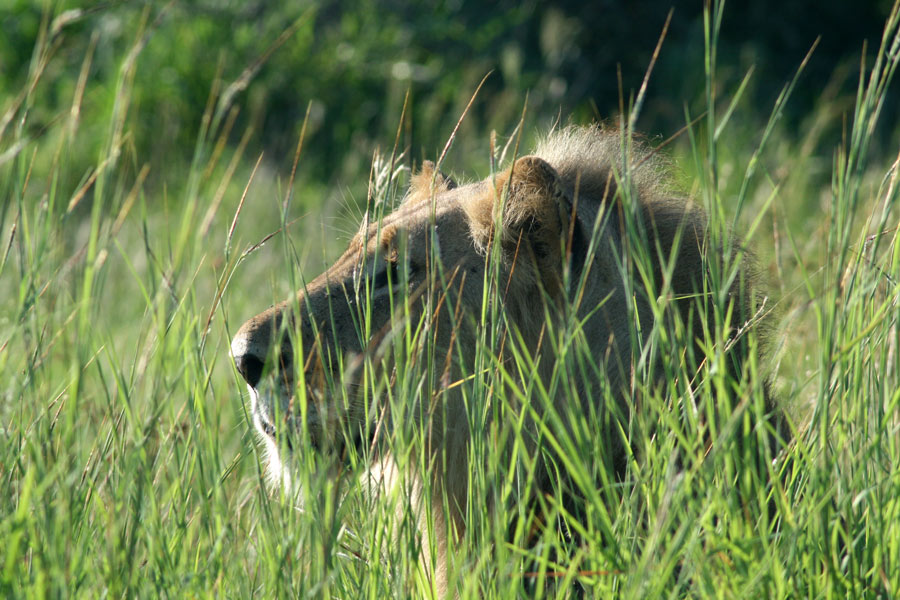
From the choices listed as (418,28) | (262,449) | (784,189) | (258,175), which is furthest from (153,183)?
(262,449)

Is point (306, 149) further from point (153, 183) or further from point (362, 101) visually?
point (153, 183)

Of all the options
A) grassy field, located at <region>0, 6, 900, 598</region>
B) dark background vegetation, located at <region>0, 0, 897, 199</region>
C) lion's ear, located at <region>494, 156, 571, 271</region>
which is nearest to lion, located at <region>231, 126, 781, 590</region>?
lion's ear, located at <region>494, 156, 571, 271</region>

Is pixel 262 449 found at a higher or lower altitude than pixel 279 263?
higher

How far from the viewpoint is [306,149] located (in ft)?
29.5

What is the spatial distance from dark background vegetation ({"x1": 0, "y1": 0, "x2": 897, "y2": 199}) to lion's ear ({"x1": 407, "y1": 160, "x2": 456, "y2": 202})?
5216mm

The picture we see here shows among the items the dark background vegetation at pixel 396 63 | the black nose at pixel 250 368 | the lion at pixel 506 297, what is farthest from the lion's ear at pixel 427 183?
the dark background vegetation at pixel 396 63

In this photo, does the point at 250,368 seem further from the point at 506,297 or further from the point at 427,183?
the point at 427,183

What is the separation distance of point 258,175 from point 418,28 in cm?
227

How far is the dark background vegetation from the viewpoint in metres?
8.67

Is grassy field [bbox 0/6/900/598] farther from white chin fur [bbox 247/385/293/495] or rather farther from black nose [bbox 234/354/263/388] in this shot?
black nose [bbox 234/354/263/388]

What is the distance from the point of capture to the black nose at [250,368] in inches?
95.3

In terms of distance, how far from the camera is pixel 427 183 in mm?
3104

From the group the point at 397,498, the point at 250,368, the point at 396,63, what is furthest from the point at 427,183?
the point at 396,63

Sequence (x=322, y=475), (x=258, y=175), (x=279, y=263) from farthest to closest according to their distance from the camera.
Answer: (x=258, y=175), (x=279, y=263), (x=322, y=475)
